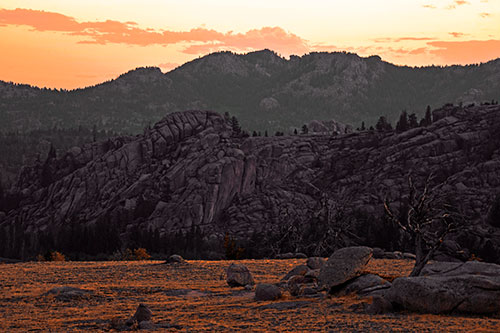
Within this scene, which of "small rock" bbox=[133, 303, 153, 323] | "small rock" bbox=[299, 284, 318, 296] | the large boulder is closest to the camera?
"small rock" bbox=[133, 303, 153, 323]

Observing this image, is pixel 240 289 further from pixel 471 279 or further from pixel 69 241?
pixel 69 241

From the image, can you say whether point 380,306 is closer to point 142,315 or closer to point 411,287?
point 411,287

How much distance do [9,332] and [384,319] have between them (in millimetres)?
19983

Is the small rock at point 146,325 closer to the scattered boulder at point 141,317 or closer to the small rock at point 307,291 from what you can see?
the scattered boulder at point 141,317

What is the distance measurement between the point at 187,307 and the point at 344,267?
429 inches

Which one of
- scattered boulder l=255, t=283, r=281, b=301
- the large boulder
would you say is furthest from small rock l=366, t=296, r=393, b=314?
scattered boulder l=255, t=283, r=281, b=301

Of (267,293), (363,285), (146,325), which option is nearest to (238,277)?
(267,293)

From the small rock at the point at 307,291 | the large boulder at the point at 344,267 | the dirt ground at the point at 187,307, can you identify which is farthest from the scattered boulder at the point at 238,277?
the large boulder at the point at 344,267

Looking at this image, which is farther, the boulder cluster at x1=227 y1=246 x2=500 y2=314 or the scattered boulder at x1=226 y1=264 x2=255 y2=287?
the scattered boulder at x1=226 y1=264 x2=255 y2=287

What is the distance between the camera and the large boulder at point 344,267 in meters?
39.6

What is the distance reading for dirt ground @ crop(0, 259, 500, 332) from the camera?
29.9 m

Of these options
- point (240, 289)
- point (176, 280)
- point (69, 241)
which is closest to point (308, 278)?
point (240, 289)

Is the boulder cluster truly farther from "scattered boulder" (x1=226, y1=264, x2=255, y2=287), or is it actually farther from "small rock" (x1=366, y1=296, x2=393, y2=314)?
"scattered boulder" (x1=226, y1=264, x2=255, y2=287)

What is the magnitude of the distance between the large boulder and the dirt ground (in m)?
1.53
